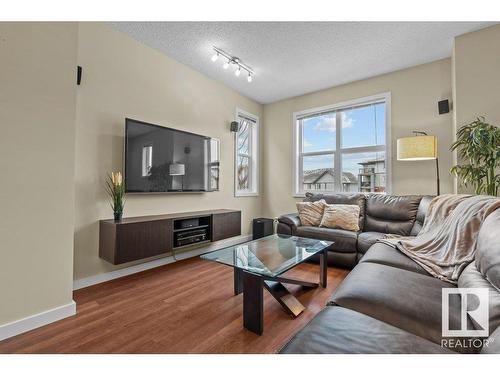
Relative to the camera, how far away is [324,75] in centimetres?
334

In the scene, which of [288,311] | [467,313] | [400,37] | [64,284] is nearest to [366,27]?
[400,37]

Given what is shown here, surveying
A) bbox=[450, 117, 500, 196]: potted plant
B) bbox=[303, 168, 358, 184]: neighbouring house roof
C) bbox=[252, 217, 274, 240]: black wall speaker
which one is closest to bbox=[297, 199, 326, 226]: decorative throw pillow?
bbox=[303, 168, 358, 184]: neighbouring house roof

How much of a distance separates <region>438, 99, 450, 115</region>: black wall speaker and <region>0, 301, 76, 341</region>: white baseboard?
4.30 meters

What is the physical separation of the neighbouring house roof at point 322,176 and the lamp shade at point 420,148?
39.1 inches

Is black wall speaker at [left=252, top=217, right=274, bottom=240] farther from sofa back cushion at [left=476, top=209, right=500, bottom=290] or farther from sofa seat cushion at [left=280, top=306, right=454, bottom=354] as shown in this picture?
sofa seat cushion at [left=280, top=306, right=454, bottom=354]

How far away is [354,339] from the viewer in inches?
31.5

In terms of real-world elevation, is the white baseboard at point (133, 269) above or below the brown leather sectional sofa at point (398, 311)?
below

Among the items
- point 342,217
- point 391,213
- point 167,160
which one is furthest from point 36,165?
point 391,213

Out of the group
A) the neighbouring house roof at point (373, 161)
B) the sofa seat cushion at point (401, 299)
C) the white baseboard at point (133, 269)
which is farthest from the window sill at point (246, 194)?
the sofa seat cushion at point (401, 299)

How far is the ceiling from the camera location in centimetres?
234

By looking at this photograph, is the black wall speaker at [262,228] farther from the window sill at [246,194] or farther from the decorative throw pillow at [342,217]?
the decorative throw pillow at [342,217]

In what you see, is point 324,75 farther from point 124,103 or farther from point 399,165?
point 124,103

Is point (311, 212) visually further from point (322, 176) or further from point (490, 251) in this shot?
point (490, 251)

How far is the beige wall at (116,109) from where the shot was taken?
2.17 m
